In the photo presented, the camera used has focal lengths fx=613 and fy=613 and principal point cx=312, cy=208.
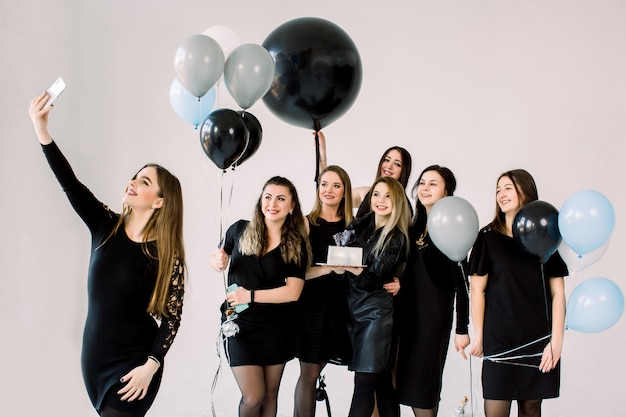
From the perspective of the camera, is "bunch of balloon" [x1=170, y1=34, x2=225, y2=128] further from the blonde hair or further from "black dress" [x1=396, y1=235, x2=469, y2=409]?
"black dress" [x1=396, y1=235, x2=469, y2=409]

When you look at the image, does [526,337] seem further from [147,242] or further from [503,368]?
[147,242]

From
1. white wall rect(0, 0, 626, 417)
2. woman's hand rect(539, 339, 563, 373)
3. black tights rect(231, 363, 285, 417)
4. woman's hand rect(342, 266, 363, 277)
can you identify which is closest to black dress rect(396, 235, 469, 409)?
woman's hand rect(342, 266, 363, 277)

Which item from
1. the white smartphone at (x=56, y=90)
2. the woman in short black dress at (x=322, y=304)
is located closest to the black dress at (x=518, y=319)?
the woman in short black dress at (x=322, y=304)

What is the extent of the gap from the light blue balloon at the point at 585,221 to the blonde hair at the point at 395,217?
0.65 meters

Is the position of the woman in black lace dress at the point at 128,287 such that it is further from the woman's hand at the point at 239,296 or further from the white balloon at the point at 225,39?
the white balloon at the point at 225,39

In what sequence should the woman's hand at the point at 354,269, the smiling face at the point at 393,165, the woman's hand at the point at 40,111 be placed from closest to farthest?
the woman's hand at the point at 40,111, the woman's hand at the point at 354,269, the smiling face at the point at 393,165

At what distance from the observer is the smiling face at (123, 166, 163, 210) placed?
2096 mm

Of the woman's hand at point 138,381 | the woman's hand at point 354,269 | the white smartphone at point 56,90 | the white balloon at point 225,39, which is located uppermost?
the white balloon at point 225,39

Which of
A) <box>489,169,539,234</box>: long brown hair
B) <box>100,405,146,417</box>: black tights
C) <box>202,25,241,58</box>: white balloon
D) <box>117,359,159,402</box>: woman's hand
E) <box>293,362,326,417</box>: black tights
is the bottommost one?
<box>293,362,326,417</box>: black tights

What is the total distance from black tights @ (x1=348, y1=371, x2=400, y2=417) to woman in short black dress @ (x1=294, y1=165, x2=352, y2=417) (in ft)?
0.50

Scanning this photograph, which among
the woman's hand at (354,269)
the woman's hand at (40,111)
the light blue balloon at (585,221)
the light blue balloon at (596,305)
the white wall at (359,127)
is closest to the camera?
the woman's hand at (40,111)

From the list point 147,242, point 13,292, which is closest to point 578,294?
point 147,242

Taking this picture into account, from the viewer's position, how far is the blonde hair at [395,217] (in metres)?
2.67

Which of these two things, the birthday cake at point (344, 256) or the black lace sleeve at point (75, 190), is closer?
the black lace sleeve at point (75, 190)
